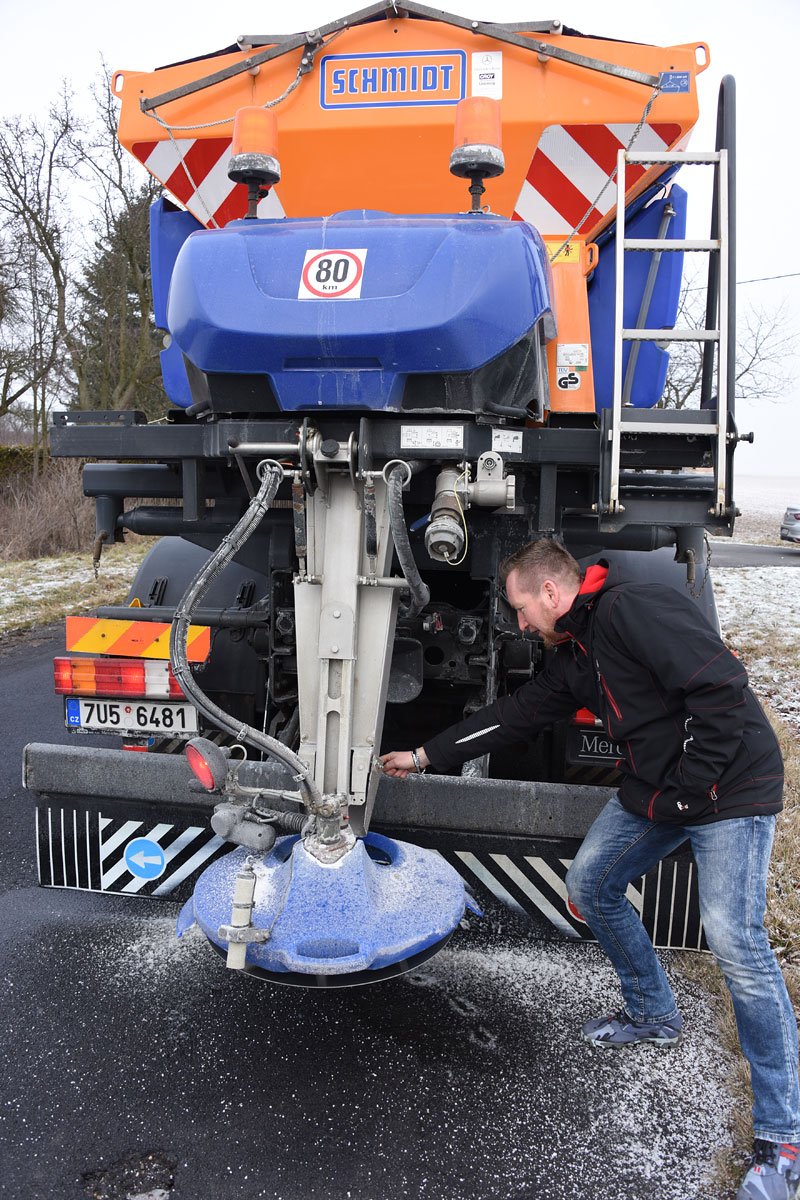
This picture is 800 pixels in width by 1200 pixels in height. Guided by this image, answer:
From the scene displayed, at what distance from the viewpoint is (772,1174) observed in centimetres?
215

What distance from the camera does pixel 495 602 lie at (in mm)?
3104

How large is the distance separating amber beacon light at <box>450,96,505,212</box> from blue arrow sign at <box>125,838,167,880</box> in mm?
2165

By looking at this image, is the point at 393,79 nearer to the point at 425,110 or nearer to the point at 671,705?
the point at 425,110

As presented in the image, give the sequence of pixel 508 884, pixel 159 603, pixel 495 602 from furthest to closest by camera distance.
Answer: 1. pixel 159 603
2. pixel 495 602
3. pixel 508 884

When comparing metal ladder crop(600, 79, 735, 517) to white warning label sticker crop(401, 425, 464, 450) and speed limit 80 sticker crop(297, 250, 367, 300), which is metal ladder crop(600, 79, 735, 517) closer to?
white warning label sticker crop(401, 425, 464, 450)

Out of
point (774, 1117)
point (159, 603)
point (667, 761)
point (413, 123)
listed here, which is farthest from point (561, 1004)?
point (413, 123)

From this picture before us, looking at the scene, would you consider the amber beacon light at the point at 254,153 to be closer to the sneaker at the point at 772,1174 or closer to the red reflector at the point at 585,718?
the red reflector at the point at 585,718

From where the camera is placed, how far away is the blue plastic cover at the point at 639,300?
3527 millimetres

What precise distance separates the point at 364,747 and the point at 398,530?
1.99 feet

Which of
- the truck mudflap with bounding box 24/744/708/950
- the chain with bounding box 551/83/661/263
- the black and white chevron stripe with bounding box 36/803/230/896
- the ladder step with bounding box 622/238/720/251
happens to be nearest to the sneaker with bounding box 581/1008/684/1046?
A: the truck mudflap with bounding box 24/744/708/950

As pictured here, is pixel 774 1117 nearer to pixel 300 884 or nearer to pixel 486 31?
pixel 300 884

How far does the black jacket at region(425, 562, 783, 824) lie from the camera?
222cm

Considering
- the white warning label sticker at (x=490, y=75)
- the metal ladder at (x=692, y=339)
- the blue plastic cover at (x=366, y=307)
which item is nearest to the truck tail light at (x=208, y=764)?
the blue plastic cover at (x=366, y=307)

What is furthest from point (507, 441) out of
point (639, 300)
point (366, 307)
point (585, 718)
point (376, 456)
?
point (639, 300)
